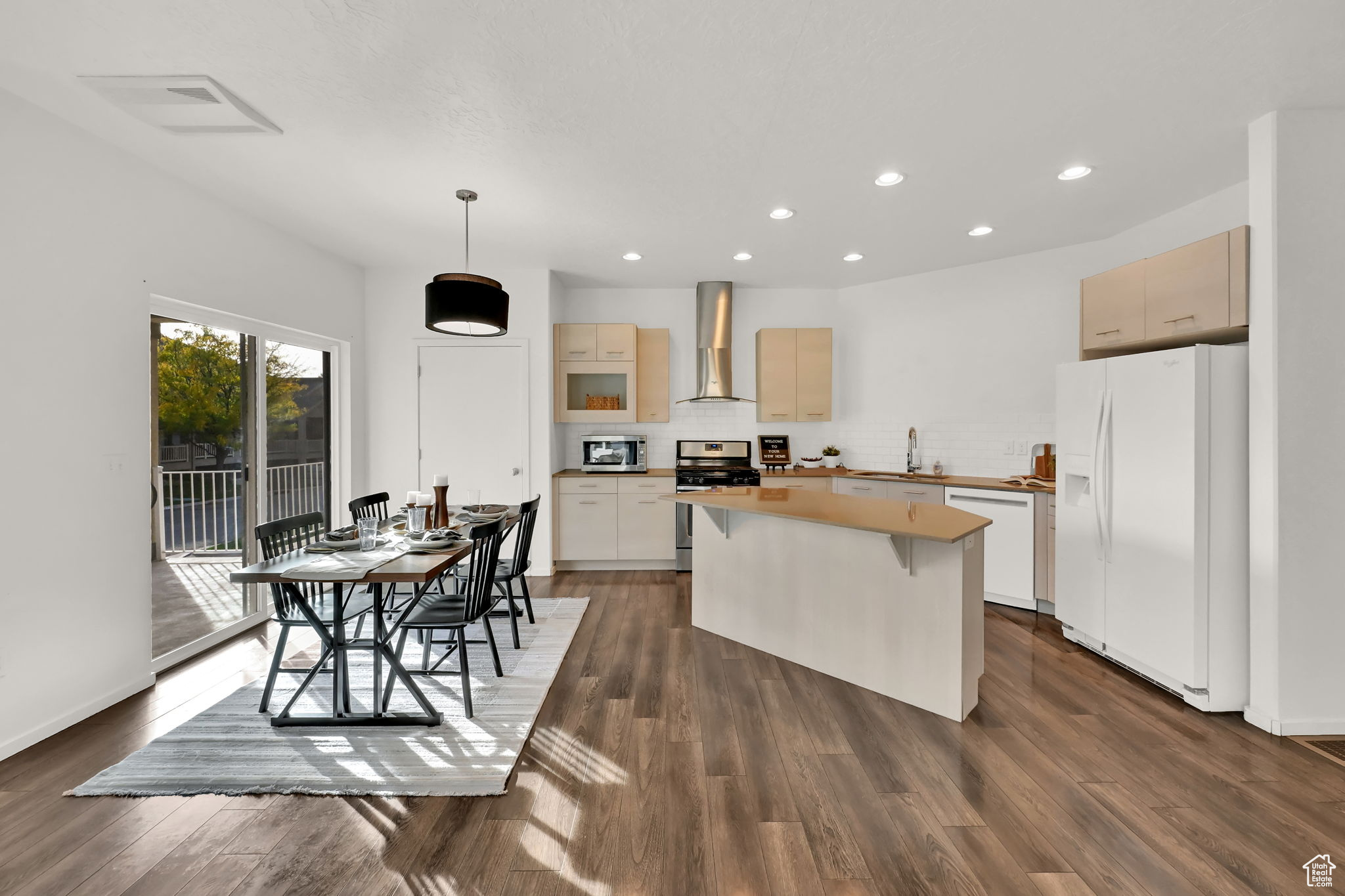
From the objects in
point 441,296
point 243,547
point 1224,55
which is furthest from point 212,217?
point 1224,55

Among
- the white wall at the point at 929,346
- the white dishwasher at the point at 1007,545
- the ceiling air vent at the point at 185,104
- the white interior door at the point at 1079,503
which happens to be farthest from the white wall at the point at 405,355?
the white interior door at the point at 1079,503

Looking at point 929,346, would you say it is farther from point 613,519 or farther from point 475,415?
point 475,415

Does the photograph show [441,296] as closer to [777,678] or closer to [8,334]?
[8,334]

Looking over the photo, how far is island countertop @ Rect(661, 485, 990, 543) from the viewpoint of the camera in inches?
99.8

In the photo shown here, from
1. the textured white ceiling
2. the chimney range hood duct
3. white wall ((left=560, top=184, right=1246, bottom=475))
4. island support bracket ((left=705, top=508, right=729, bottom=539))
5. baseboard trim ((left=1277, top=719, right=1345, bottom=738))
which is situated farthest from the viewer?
the chimney range hood duct

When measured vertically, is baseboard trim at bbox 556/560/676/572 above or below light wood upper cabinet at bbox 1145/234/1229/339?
below

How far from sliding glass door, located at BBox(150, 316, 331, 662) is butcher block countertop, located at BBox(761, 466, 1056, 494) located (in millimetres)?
4004

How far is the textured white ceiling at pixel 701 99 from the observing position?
75.9 inches

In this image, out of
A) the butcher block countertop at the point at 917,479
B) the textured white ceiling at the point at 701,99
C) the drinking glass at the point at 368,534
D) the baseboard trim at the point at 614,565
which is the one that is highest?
the textured white ceiling at the point at 701,99

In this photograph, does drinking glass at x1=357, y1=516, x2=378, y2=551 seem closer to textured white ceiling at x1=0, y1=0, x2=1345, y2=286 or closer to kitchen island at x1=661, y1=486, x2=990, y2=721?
kitchen island at x1=661, y1=486, x2=990, y2=721

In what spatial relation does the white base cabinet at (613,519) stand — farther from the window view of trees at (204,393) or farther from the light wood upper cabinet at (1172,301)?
the light wood upper cabinet at (1172,301)

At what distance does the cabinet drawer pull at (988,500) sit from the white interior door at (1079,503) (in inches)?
19.4

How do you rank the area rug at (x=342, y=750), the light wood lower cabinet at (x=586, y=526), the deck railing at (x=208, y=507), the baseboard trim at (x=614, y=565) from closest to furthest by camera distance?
the area rug at (x=342, y=750)
the deck railing at (x=208, y=507)
the light wood lower cabinet at (x=586, y=526)
the baseboard trim at (x=614, y=565)

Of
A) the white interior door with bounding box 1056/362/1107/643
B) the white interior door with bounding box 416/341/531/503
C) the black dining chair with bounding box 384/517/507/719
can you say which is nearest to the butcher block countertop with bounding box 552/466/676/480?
the white interior door with bounding box 416/341/531/503
